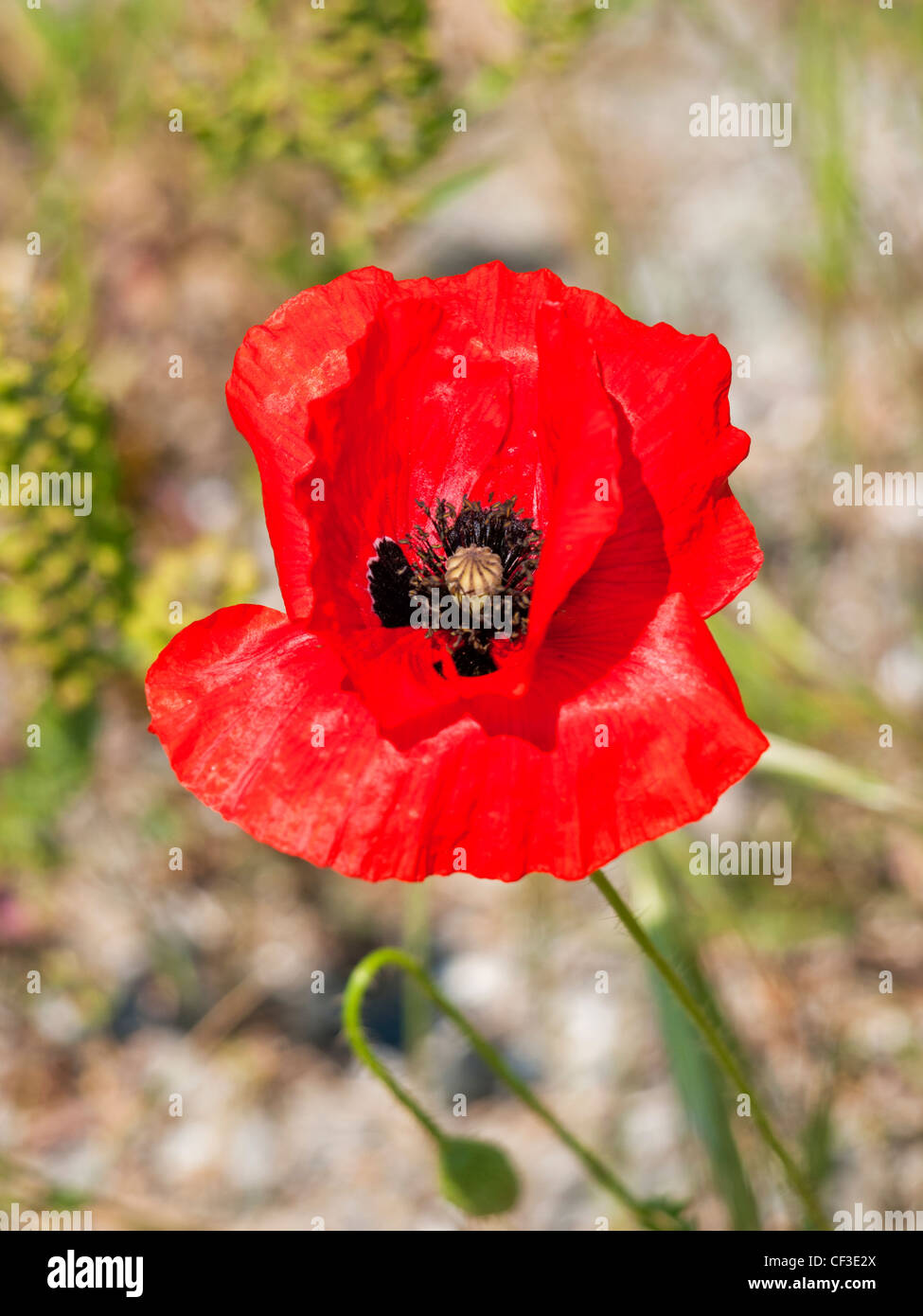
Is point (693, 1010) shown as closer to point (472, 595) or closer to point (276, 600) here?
point (472, 595)

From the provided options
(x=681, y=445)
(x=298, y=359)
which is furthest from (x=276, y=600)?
(x=681, y=445)

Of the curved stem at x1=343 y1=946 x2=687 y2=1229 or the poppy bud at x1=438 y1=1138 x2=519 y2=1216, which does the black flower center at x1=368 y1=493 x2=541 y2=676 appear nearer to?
the curved stem at x1=343 y1=946 x2=687 y2=1229

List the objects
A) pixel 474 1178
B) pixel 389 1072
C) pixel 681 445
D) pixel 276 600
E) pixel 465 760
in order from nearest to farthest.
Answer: pixel 465 760, pixel 681 445, pixel 389 1072, pixel 474 1178, pixel 276 600

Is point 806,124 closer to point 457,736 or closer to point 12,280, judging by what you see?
point 12,280

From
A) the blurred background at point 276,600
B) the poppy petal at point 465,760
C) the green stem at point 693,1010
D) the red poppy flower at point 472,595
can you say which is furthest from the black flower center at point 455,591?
the blurred background at point 276,600

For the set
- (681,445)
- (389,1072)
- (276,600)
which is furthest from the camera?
(276,600)

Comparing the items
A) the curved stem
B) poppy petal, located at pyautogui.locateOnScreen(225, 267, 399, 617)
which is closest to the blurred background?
the curved stem

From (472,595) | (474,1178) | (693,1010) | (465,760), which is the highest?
(472,595)

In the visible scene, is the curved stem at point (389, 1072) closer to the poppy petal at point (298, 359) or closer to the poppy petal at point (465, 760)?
the poppy petal at point (465, 760)
